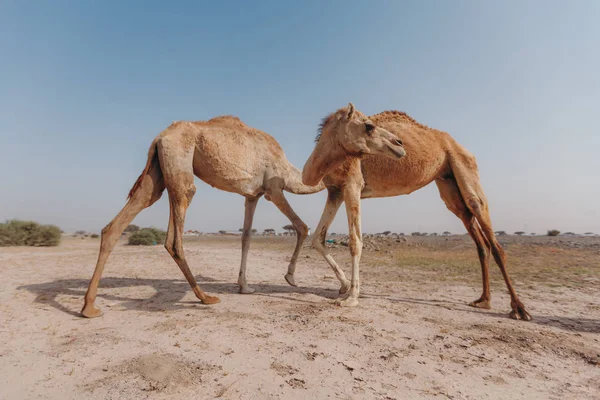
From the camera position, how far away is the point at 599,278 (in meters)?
8.01

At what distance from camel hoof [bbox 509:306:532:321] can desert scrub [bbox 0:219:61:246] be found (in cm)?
2244

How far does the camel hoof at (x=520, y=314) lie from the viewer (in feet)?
13.9

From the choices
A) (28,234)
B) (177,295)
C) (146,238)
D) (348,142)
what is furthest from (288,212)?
(146,238)

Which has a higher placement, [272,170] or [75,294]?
[272,170]

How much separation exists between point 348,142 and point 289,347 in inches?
115

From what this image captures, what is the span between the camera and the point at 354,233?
4863 mm

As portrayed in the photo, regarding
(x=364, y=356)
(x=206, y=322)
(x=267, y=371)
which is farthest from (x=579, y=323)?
(x=206, y=322)

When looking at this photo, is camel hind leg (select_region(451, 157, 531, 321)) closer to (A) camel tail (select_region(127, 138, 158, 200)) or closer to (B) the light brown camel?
(B) the light brown camel

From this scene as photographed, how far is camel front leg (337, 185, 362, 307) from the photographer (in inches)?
185

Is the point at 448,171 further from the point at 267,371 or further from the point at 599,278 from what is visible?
the point at 599,278

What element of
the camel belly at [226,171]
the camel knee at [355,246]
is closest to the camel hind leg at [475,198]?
the camel knee at [355,246]

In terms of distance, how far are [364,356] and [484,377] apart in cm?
95

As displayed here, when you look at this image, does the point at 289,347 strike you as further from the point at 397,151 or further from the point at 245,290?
the point at 397,151

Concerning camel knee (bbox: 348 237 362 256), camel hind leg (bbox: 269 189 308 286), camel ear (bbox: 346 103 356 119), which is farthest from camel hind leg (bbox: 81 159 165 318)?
camel knee (bbox: 348 237 362 256)
